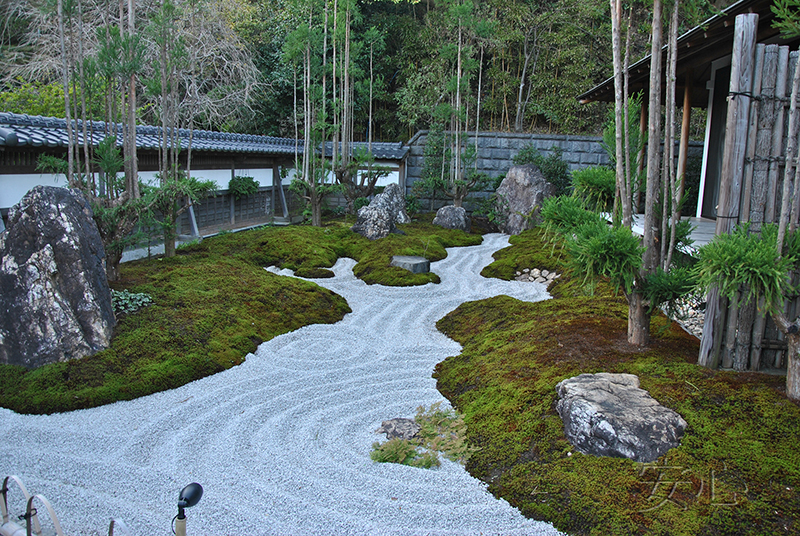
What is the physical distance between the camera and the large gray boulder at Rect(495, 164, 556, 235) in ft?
46.6

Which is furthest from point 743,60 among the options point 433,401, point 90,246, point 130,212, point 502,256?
point 502,256

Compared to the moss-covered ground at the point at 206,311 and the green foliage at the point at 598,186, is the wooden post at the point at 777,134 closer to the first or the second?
the green foliage at the point at 598,186

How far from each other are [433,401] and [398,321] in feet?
8.45

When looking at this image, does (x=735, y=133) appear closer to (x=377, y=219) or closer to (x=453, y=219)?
(x=377, y=219)

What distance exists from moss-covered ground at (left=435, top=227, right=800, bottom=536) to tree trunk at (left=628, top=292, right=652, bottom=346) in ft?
0.35

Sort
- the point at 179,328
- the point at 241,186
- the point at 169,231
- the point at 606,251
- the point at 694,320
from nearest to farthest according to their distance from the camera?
1. the point at 606,251
2. the point at 694,320
3. the point at 179,328
4. the point at 169,231
5. the point at 241,186

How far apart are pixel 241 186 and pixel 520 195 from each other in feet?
22.7

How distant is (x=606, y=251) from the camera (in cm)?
428

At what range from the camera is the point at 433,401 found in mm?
5055

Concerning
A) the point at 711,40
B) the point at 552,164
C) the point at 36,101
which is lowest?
the point at 552,164

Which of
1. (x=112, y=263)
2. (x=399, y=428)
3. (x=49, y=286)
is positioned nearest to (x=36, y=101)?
(x=112, y=263)

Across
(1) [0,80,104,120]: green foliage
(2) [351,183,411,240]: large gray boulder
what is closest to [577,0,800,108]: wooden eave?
(2) [351,183,411,240]: large gray boulder

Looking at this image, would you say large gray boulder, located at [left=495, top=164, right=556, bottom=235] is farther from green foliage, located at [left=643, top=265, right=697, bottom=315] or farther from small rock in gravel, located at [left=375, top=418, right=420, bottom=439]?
small rock in gravel, located at [left=375, top=418, right=420, bottom=439]

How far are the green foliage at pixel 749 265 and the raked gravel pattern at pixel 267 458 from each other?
189 centimetres
